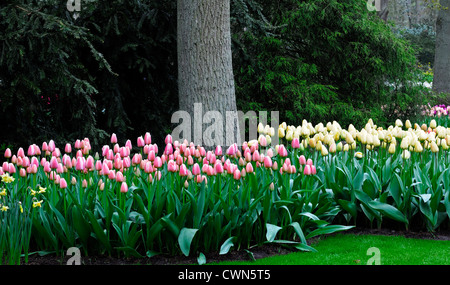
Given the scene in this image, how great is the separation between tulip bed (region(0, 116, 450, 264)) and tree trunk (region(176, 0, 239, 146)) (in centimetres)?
171

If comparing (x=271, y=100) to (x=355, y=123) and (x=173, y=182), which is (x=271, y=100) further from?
(x=173, y=182)

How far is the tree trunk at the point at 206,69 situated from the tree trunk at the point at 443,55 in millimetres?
8994

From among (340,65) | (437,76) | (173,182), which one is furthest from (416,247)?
(437,76)

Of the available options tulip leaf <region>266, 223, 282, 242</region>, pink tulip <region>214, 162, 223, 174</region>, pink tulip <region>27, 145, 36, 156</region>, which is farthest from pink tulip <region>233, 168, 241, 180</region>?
pink tulip <region>27, 145, 36, 156</region>

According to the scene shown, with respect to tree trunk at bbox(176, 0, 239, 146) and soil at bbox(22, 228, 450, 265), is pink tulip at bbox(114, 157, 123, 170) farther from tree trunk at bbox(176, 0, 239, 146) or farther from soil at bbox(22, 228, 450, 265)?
tree trunk at bbox(176, 0, 239, 146)

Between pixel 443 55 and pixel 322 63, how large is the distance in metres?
6.50

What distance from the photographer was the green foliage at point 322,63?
27.8 ft

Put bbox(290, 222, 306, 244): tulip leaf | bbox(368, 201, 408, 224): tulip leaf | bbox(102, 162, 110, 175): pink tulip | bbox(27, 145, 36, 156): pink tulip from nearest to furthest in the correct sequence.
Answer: bbox(102, 162, 110, 175): pink tulip
bbox(290, 222, 306, 244): tulip leaf
bbox(27, 145, 36, 156): pink tulip
bbox(368, 201, 408, 224): tulip leaf

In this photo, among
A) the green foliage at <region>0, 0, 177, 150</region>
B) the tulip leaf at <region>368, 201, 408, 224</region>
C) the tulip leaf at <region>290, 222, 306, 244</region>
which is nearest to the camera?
the tulip leaf at <region>290, 222, 306, 244</region>

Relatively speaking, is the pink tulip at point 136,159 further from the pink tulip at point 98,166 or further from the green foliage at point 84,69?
the green foliage at point 84,69

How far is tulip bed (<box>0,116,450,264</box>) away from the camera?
155 inches

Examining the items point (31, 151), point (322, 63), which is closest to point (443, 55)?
point (322, 63)

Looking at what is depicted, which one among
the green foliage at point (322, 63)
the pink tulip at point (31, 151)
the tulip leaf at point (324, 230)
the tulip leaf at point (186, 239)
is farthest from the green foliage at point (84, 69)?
the tulip leaf at point (324, 230)

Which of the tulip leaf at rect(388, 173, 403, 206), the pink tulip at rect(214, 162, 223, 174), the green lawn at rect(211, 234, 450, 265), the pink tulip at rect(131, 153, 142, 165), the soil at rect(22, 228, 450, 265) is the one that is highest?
the pink tulip at rect(131, 153, 142, 165)
